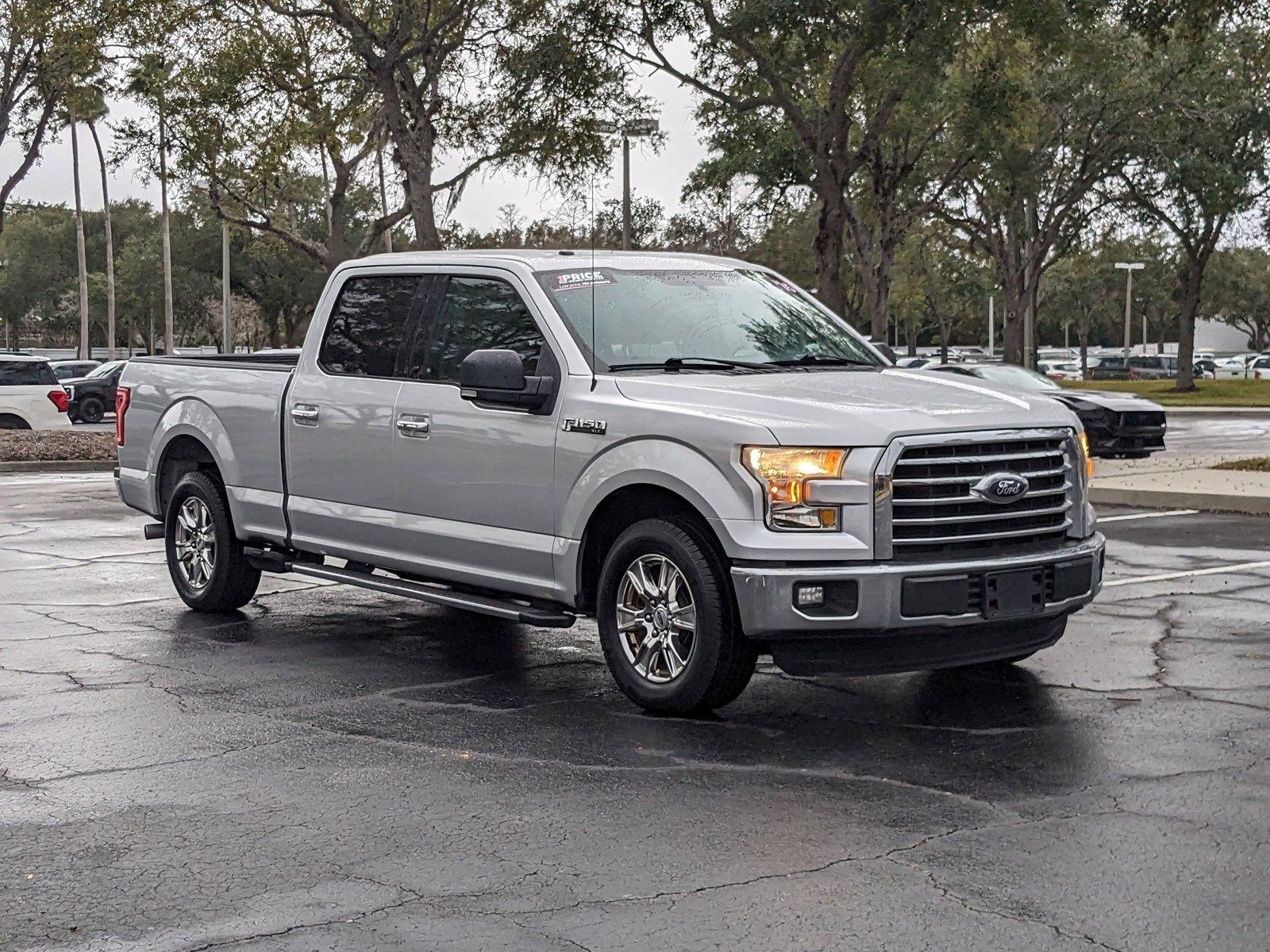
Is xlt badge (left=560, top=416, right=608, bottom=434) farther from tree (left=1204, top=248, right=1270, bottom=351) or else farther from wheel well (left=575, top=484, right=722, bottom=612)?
tree (left=1204, top=248, right=1270, bottom=351)

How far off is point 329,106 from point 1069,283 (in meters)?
70.6

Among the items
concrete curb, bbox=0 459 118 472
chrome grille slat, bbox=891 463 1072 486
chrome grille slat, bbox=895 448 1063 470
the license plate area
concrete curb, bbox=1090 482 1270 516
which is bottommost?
concrete curb, bbox=0 459 118 472

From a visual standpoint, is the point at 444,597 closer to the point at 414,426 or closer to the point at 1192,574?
the point at 414,426

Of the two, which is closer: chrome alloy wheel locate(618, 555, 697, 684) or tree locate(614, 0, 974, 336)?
Answer: chrome alloy wheel locate(618, 555, 697, 684)

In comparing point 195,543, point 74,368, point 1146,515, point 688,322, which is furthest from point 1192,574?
point 74,368

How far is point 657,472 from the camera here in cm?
699

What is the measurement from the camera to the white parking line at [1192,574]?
11117 millimetres

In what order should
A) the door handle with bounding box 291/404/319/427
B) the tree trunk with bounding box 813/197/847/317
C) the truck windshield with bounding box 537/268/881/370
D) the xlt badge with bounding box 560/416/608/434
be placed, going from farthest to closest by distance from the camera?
1. the tree trunk with bounding box 813/197/847/317
2. the door handle with bounding box 291/404/319/427
3. the truck windshield with bounding box 537/268/881/370
4. the xlt badge with bounding box 560/416/608/434

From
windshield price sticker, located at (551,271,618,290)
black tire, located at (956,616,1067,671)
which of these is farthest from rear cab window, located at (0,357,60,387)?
black tire, located at (956,616,1067,671)

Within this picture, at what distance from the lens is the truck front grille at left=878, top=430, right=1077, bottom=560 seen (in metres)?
6.62

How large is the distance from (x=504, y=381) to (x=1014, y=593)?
2482 millimetres

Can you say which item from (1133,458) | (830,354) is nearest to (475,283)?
(830,354)

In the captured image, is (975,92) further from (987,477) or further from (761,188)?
(987,477)

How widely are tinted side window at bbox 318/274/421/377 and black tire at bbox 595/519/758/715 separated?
2161 mm
